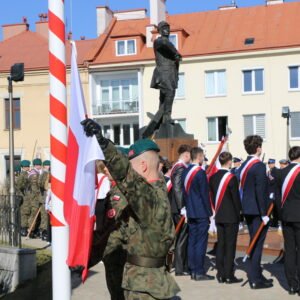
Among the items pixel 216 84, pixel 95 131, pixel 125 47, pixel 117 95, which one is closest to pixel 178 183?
pixel 95 131

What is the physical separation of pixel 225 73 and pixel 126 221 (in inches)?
1496

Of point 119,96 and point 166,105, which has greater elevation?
point 119,96

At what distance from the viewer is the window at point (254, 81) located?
41.3 m

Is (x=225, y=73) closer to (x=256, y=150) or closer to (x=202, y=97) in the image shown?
(x=202, y=97)

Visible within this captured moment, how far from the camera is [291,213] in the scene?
27.0ft

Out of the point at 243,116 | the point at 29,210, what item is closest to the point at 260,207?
the point at 29,210

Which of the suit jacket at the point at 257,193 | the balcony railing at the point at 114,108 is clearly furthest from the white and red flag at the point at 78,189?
the balcony railing at the point at 114,108

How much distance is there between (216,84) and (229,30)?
4.85 meters

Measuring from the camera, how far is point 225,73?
139 feet

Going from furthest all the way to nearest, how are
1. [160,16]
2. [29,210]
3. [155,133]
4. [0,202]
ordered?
[160,16], [29,210], [155,133], [0,202]

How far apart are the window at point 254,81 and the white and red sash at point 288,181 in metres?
33.5

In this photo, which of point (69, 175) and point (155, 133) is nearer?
point (69, 175)

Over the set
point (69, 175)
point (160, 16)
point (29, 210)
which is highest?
point (160, 16)

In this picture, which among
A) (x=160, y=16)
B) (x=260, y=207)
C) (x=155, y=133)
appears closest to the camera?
(x=260, y=207)
